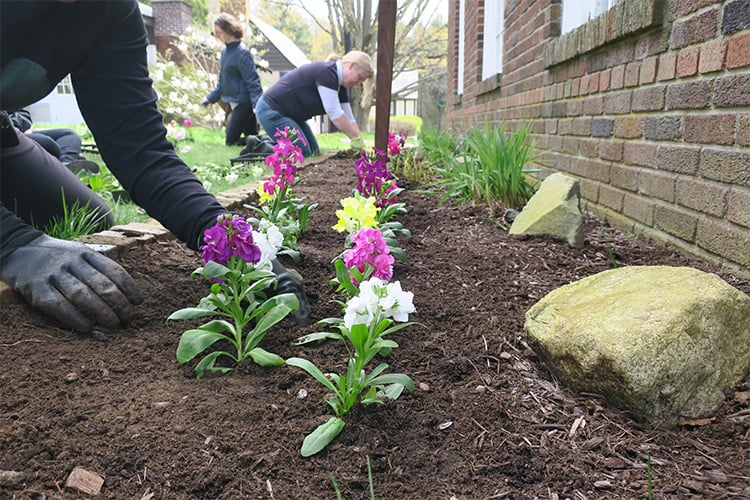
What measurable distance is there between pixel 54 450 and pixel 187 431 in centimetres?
27

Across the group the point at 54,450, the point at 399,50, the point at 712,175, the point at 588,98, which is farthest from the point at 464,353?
the point at 399,50

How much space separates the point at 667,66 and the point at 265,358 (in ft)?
7.13

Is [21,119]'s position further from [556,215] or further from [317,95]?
[556,215]

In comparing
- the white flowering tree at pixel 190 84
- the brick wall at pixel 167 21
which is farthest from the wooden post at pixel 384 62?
the brick wall at pixel 167 21

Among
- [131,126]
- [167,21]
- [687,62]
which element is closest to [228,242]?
[131,126]

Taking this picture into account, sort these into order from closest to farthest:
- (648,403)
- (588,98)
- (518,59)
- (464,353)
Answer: (648,403) < (464,353) < (588,98) < (518,59)

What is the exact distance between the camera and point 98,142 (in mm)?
2062

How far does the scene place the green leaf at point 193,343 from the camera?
1.45 m

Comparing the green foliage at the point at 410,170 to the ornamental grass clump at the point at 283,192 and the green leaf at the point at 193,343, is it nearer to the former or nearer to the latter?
the ornamental grass clump at the point at 283,192

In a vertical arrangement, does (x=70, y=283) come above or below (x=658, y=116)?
below

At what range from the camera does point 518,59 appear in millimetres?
5102

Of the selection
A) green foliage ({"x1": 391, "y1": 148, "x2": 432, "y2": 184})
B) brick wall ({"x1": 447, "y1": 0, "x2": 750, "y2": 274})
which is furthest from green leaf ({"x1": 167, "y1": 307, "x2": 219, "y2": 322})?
green foliage ({"x1": 391, "y1": 148, "x2": 432, "y2": 184})

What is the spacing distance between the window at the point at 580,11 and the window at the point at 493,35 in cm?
242

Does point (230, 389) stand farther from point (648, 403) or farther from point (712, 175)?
point (712, 175)
